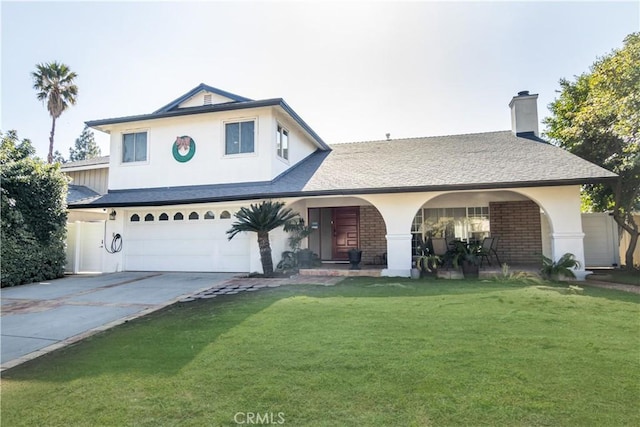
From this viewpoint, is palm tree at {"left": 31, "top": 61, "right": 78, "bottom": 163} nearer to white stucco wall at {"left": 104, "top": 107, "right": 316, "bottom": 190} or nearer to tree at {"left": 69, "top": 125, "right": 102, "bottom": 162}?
white stucco wall at {"left": 104, "top": 107, "right": 316, "bottom": 190}

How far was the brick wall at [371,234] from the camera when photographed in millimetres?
13633

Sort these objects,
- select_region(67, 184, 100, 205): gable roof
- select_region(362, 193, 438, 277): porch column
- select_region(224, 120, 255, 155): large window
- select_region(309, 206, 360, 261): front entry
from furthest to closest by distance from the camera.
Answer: select_region(67, 184, 100, 205): gable roof
select_region(309, 206, 360, 261): front entry
select_region(224, 120, 255, 155): large window
select_region(362, 193, 438, 277): porch column

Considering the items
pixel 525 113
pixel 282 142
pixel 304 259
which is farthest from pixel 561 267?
pixel 282 142

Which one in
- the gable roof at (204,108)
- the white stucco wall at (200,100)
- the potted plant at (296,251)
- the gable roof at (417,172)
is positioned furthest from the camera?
the white stucco wall at (200,100)

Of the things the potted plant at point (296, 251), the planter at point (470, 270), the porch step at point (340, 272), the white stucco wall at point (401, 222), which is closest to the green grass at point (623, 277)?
the white stucco wall at point (401, 222)

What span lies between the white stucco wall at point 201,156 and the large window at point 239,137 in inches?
6.9

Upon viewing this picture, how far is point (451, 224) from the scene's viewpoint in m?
13.0

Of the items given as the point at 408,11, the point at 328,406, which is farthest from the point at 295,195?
the point at 328,406

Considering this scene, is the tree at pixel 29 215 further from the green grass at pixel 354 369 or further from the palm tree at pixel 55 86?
the palm tree at pixel 55 86

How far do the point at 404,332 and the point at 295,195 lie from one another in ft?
21.8

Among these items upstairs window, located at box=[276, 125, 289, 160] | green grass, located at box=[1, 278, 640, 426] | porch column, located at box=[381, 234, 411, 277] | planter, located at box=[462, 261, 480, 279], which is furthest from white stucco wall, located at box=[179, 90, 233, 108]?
planter, located at box=[462, 261, 480, 279]

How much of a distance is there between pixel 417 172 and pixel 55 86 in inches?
1070

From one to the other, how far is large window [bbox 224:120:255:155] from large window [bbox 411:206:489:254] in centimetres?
679

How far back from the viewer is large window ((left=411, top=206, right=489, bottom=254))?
1282 cm
